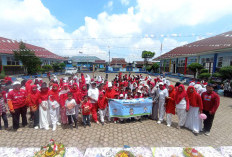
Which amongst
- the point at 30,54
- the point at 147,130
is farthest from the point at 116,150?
the point at 30,54

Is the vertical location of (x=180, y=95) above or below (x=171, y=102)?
above

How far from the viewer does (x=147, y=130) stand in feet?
12.8

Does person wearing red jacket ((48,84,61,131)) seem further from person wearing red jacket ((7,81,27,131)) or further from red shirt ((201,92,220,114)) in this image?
red shirt ((201,92,220,114))

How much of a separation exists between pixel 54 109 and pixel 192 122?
15.8 feet

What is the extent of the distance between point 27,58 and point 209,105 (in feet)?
69.6

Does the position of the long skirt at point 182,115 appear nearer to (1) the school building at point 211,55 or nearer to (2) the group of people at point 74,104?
(2) the group of people at point 74,104

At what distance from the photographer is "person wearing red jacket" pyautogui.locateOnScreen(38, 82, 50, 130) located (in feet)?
12.0

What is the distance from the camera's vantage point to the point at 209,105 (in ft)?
12.0

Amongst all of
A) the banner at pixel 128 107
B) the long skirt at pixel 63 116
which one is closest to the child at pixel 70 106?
the long skirt at pixel 63 116

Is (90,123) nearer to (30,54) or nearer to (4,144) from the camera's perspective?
(4,144)

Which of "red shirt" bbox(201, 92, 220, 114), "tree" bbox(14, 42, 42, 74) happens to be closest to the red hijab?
"red shirt" bbox(201, 92, 220, 114)

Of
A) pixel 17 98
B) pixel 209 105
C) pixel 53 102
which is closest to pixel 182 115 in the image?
pixel 209 105

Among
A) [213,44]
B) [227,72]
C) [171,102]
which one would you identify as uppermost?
[213,44]

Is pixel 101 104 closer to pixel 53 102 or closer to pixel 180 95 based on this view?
pixel 53 102
